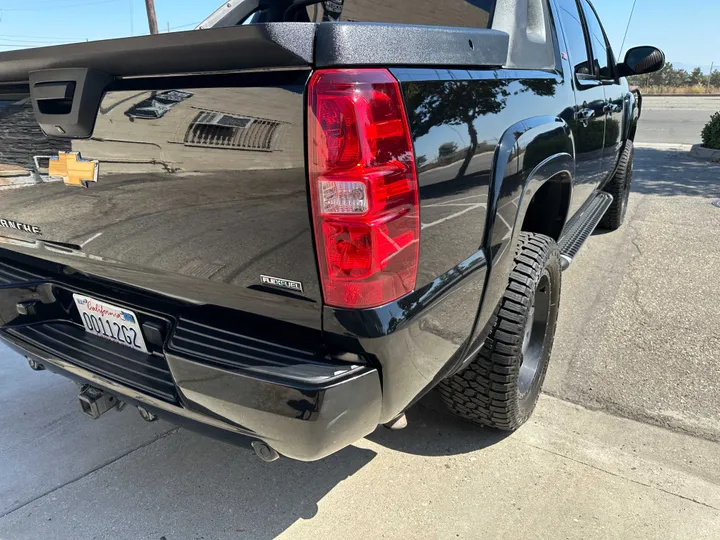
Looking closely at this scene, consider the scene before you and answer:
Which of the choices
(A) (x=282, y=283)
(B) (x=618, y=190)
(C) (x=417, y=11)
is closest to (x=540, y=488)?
(A) (x=282, y=283)

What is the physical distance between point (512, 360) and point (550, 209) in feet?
3.46

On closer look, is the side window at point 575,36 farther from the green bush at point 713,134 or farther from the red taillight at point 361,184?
the green bush at point 713,134

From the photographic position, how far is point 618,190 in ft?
16.2

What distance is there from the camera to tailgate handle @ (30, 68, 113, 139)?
1.48m

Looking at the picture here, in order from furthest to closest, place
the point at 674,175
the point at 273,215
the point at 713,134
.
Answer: the point at 713,134 < the point at 674,175 < the point at 273,215

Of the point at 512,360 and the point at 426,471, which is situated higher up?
the point at 512,360

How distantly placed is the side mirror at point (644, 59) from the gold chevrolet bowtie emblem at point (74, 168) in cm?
340

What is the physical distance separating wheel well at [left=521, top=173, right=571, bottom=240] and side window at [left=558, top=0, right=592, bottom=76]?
0.63 m

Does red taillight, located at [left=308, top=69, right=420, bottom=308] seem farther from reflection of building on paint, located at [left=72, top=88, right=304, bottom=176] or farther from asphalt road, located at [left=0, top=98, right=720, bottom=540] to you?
asphalt road, located at [left=0, top=98, right=720, bottom=540]

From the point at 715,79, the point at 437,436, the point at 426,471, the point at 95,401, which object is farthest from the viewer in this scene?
the point at 715,79

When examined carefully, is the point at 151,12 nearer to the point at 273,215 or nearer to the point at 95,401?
the point at 95,401

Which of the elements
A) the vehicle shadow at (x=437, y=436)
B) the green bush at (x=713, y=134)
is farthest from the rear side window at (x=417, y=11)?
the green bush at (x=713, y=134)

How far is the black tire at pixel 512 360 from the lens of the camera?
201cm

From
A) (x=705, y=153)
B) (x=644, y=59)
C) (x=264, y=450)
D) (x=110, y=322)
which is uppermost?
(x=644, y=59)
